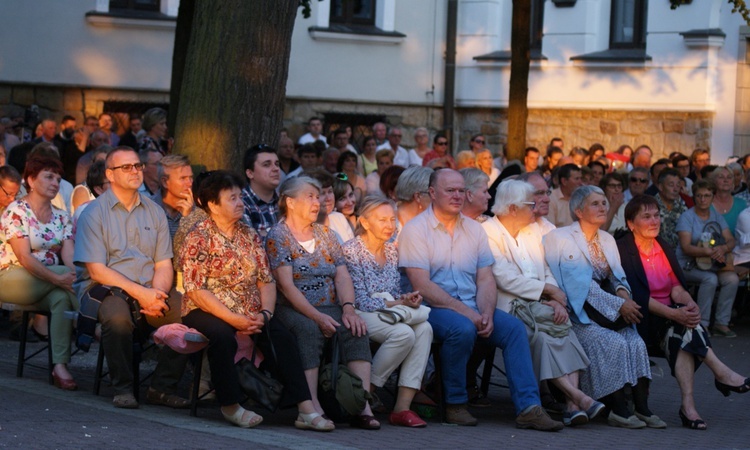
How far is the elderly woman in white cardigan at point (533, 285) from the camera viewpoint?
9922 mm

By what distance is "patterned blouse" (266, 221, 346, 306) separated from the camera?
9.48m

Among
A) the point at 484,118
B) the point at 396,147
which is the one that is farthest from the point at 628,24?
the point at 396,147

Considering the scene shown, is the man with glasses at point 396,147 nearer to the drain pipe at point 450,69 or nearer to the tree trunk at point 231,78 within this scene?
the drain pipe at point 450,69

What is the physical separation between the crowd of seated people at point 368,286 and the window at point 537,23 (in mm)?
12948

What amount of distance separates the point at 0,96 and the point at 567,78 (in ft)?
29.1

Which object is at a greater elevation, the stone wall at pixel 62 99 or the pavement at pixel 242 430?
the stone wall at pixel 62 99

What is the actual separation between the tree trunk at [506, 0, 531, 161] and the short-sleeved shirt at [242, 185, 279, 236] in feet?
28.6

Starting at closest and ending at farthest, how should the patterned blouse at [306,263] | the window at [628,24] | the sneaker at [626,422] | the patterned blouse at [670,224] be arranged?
1. the patterned blouse at [306,263]
2. the sneaker at [626,422]
3. the patterned blouse at [670,224]
4. the window at [628,24]

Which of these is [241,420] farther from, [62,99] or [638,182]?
[62,99]

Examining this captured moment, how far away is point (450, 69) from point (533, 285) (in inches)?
555

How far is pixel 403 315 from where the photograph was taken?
9.48 m

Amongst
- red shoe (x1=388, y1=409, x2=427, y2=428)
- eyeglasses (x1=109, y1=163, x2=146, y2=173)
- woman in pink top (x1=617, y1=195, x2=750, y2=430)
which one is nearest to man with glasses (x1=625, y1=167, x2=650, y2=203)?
woman in pink top (x1=617, y1=195, x2=750, y2=430)

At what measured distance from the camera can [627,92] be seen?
22500 mm

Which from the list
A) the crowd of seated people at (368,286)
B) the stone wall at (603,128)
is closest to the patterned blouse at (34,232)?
the crowd of seated people at (368,286)
